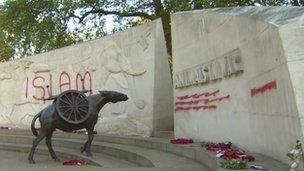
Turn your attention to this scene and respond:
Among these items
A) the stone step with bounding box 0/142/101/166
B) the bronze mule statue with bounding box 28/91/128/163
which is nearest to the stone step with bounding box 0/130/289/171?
the stone step with bounding box 0/142/101/166

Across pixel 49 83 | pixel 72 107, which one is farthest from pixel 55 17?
pixel 72 107

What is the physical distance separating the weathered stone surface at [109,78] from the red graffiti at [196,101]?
59.7 inches

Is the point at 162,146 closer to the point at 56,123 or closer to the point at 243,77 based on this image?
the point at 56,123

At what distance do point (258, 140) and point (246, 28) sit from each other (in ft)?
6.05

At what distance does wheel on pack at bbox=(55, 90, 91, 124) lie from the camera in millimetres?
11234

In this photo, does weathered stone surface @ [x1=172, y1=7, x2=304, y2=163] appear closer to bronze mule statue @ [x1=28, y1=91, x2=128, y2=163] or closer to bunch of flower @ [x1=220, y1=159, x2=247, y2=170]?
bunch of flower @ [x1=220, y1=159, x2=247, y2=170]

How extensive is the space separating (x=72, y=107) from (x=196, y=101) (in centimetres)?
279

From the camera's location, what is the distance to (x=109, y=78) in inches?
607

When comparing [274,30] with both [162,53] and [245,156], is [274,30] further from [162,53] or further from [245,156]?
[162,53]

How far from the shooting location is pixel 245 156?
7668 mm

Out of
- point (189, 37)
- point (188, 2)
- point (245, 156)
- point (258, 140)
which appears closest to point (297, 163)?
point (245, 156)

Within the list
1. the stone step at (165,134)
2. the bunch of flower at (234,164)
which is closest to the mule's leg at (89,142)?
the stone step at (165,134)

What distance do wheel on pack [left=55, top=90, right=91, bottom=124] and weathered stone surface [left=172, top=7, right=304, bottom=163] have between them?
2475 millimetres

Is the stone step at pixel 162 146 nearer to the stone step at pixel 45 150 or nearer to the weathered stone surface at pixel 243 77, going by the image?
the weathered stone surface at pixel 243 77
